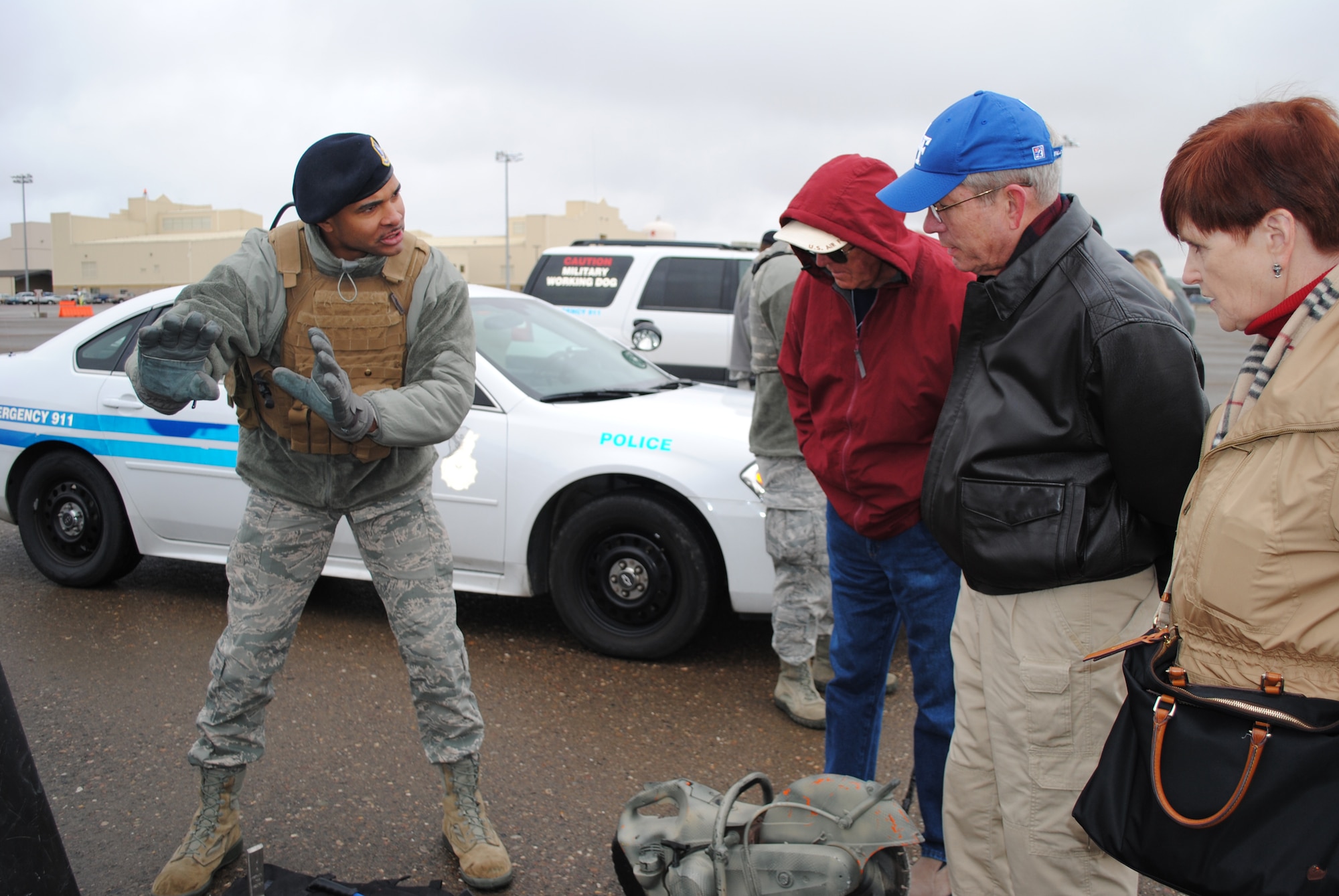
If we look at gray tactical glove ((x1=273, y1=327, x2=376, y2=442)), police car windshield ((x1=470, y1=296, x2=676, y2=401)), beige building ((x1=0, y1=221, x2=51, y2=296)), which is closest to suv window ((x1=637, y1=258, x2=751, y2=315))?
police car windshield ((x1=470, y1=296, x2=676, y2=401))

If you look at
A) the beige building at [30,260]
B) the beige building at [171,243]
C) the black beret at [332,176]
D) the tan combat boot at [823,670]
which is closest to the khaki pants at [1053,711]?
the black beret at [332,176]

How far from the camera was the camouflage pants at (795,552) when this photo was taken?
146 inches

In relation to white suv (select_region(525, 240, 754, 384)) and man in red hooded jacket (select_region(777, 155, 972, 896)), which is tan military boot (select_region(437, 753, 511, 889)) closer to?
man in red hooded jacket (select_region(777, 155, 972, 896))

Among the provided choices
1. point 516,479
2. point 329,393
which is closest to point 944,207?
point 329,393

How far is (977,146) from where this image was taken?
6.58 ft

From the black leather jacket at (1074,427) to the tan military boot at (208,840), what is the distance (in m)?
2.12

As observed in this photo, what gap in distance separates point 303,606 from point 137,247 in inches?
2540

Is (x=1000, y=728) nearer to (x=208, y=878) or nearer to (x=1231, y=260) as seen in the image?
(x=1231, y=260)

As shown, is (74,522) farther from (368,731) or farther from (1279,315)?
(1279,315)

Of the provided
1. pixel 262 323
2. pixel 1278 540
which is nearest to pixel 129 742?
pixel 262 323

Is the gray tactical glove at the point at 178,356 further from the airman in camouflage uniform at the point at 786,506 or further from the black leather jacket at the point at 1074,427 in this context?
the airman in camouflage uniform at the point at 786,506

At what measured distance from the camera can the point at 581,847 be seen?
2922 mm

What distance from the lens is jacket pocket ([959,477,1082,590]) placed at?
1.86m

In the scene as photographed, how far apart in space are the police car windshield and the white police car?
1 centimetres
